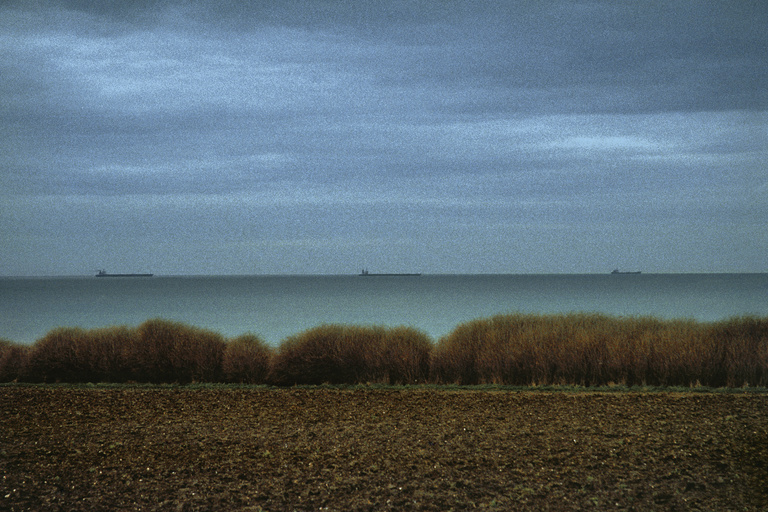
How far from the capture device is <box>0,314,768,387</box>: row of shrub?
517 inches

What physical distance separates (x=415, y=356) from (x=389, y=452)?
6.09 m

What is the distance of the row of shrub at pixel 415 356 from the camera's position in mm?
13133

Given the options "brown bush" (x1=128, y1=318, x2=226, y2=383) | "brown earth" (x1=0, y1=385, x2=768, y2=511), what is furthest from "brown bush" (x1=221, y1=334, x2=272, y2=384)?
"brown earth" (x1=0, y1=385, x2=768, y2=511)

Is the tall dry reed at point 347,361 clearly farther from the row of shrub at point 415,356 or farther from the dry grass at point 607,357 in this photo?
the dry grass at point 607,357

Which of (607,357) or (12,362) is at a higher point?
(607,357)

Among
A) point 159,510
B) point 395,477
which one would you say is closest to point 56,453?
point 159,510

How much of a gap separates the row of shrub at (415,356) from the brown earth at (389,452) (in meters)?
2.07

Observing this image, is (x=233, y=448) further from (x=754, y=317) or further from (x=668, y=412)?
(x=754, y=317)

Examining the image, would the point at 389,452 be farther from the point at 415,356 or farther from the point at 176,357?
the point at 176,357

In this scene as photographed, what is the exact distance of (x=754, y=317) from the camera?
15.2 m

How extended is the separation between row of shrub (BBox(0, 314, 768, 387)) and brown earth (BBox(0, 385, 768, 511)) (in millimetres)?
2073

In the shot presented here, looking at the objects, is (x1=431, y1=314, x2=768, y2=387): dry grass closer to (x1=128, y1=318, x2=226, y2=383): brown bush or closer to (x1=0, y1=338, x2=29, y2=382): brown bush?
(x1=128, y1=318, x2=226, y2=383): brown bush

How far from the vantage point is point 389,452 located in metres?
7.54

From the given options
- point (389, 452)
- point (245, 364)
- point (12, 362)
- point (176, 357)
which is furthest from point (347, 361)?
point (12, 362)
